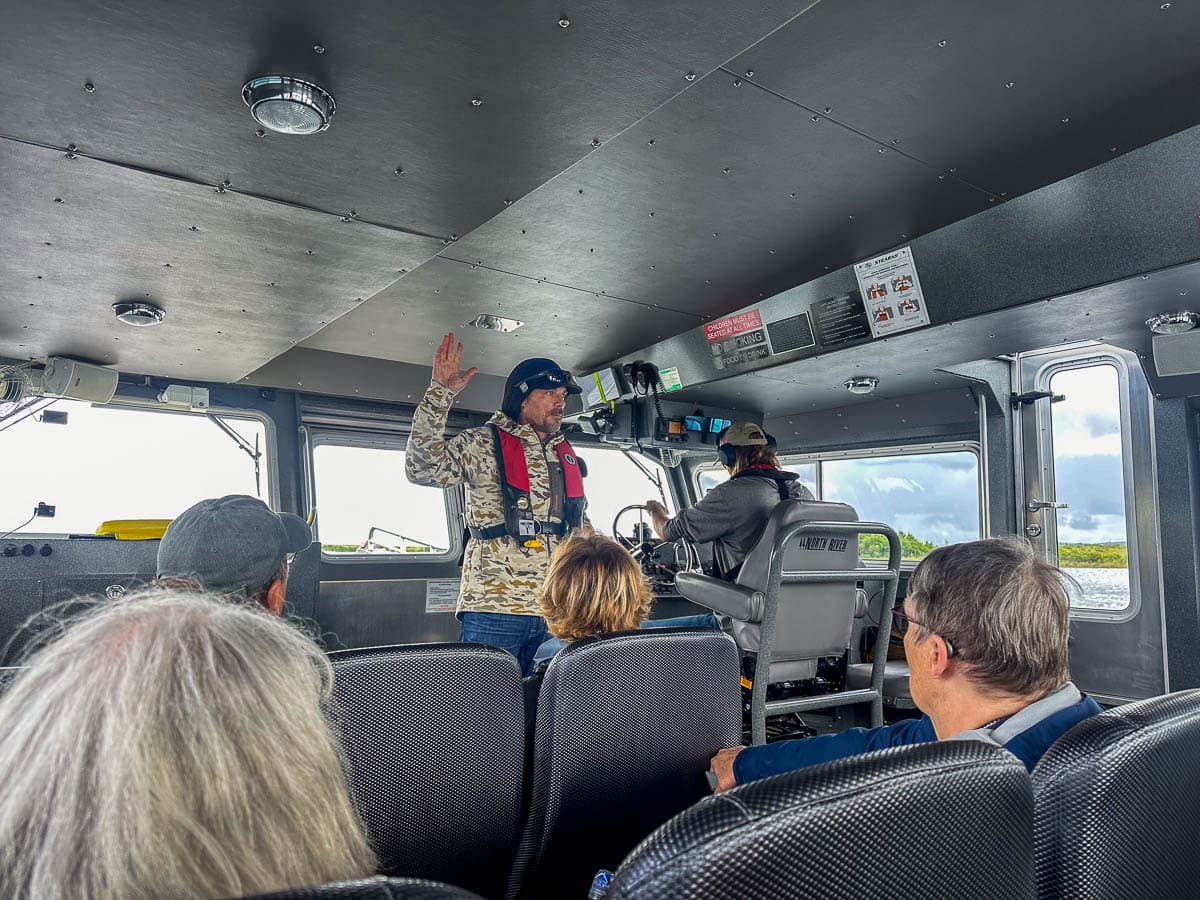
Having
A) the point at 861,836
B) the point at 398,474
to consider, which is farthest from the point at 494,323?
the point at 861,836

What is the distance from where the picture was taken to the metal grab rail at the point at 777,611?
302cm

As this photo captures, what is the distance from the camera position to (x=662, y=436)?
5629 millimetres

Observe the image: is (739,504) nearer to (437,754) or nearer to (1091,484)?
(1091,484)

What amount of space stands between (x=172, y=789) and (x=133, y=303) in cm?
387

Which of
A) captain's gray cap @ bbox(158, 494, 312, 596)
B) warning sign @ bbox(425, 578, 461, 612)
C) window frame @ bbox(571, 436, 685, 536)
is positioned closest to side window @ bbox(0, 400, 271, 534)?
warning sign @ bbox(425, 578, 461, 612)

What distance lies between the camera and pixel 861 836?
0.65 meters

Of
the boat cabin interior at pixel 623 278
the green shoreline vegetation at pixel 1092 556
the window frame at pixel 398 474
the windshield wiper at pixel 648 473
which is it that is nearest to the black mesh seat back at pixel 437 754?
the boat cabin interior at pixel 623 278

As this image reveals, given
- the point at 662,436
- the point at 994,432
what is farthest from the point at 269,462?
the point at 994,432

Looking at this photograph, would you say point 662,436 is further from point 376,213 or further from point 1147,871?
point 1147,871

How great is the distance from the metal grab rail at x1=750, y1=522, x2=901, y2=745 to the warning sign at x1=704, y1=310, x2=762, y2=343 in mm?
1376

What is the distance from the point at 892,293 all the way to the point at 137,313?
11.2 feet

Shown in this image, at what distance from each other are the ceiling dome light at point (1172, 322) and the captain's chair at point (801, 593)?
1.42 metres

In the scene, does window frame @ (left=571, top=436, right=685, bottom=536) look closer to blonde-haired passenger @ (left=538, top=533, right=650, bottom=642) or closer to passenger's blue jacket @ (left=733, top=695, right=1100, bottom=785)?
blonde-haired passenger @ (left=538, top=533, right=650, bottom=642)

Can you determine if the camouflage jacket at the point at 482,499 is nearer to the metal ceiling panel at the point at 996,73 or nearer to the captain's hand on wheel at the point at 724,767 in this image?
the captain's hand on wheel at the point at 724,767
